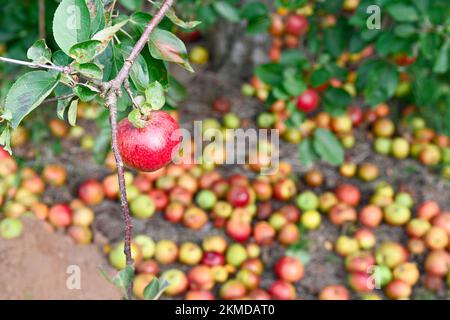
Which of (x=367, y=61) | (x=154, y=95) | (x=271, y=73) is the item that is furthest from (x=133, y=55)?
(x=367, y=61)

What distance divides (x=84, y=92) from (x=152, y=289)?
453 millimetres

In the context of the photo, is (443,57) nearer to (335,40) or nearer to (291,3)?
(335,40)

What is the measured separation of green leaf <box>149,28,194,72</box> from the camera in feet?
4.62

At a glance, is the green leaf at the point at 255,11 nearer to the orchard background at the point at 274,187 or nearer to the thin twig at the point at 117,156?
the orchard background at the point at 274,187

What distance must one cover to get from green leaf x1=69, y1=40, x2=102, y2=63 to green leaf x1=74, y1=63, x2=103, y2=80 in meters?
0.01

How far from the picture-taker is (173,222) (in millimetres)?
2914

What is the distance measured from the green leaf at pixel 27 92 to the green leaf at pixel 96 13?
0.14m

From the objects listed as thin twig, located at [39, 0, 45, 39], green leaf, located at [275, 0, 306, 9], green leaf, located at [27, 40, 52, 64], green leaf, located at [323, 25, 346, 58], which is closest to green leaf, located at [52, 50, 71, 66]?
green leaf, located at [27, 40, 52, 64]

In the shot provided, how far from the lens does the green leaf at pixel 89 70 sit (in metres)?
1.23

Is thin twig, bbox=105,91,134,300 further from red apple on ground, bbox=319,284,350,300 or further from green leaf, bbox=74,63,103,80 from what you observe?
red apple on ground, bbox=319,284,350,300

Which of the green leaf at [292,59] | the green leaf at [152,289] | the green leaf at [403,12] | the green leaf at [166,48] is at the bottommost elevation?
the green leaf at [152,289]

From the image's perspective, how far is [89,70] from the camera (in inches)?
48.4

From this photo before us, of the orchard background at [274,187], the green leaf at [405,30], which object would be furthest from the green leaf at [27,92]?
the green leaf at [405,30]
